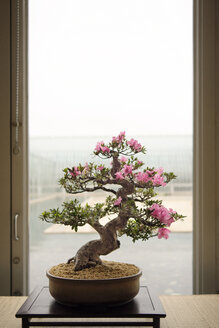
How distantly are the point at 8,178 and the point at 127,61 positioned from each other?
86 cm

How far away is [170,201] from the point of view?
1.95 metres

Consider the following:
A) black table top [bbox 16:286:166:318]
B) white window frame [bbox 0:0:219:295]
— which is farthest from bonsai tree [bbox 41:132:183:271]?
white window frame [bbox 0:0:219:295]

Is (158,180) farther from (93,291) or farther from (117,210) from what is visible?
(93,291)

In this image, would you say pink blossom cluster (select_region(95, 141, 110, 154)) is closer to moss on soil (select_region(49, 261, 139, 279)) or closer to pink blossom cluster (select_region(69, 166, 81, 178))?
pink blossom cluster (select_region(69, 166, 81, 178))

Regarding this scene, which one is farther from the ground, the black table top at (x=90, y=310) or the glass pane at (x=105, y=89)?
the glass pane at (x=105, y=89)

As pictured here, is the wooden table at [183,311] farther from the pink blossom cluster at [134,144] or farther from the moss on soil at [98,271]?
the pink blossom cluster at [134,144]

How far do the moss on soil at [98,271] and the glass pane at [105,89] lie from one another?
0.56 meters

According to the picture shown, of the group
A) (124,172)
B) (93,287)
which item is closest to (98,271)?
→ (93,287)

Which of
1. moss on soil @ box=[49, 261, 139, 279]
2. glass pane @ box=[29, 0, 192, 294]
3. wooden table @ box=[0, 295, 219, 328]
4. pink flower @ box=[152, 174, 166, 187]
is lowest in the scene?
wooden table @ box=[0, 295, 219, 328]

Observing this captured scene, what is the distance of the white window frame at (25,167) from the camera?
1.86 meters

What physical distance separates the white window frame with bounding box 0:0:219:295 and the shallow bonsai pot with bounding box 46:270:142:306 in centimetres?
66

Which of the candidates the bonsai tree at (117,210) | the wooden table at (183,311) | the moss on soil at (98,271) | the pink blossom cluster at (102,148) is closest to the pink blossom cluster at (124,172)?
the bonsai tree at (117,210)

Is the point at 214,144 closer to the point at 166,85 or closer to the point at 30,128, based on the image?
the point at 166,85

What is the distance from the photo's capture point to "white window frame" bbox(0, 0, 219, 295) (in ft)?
6.11
